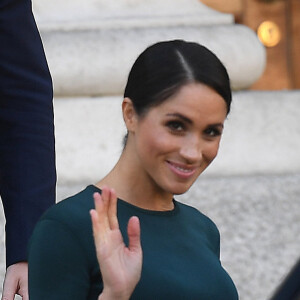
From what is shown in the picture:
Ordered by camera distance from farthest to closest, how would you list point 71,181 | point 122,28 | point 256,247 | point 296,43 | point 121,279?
point 296,43 < point 122,28 < point 71,181 < point 256,247 < point 121,279

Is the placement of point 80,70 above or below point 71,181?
above

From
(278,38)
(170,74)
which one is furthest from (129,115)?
(278,38)

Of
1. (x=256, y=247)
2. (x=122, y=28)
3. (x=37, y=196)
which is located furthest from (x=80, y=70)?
(x=37, y=196)

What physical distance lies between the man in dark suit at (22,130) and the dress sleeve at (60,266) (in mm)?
206

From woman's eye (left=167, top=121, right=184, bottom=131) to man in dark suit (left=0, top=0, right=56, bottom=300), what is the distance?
1.07 ft

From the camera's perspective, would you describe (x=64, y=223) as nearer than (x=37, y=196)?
Yes

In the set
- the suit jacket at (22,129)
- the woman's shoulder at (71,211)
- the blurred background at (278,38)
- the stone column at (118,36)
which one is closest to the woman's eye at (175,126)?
the woman's shoulder at (71,211)

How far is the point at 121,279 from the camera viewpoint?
189cm

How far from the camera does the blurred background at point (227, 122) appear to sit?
479cm

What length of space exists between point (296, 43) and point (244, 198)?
1958 mm

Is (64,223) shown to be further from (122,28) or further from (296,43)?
(296,43)

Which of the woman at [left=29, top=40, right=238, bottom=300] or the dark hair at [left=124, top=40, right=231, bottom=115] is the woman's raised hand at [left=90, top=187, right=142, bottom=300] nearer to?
the woman at [left=29, top=40, right=238, bottom=300]

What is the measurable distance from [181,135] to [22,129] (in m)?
0.38

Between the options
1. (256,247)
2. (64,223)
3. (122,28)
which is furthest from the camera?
(122,28)
